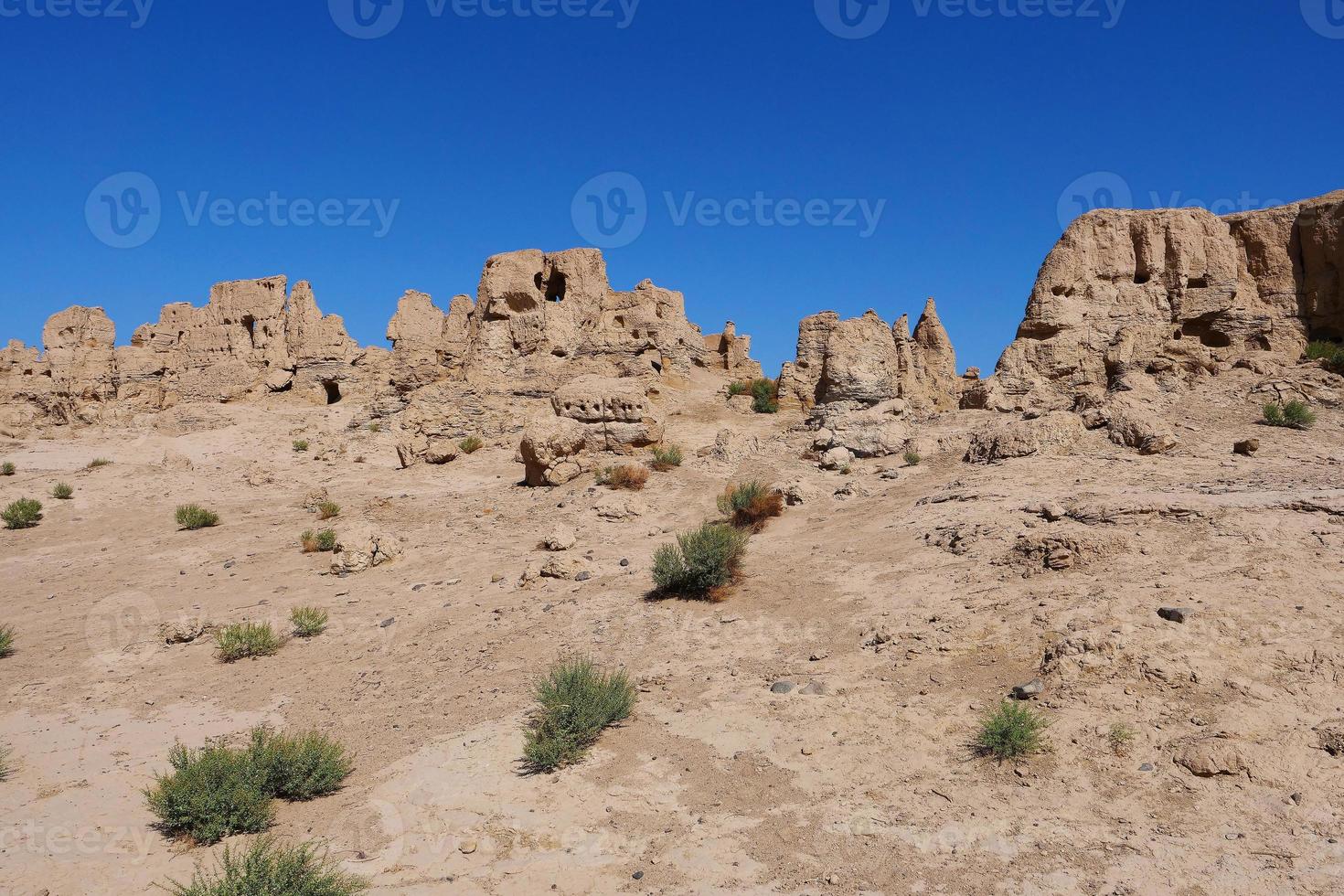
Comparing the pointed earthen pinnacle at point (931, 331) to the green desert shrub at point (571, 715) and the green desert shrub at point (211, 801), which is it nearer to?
the green desert shrub at point (571, 715)

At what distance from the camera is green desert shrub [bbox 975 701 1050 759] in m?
4.21

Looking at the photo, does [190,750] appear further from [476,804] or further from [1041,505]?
[1041,505]

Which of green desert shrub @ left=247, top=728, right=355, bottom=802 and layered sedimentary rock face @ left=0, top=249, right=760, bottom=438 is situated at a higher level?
layered sedimentary rock face @ left=0, top=249, right=760, bottom=438

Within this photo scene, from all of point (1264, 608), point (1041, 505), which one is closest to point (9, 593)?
point (1041, 505)

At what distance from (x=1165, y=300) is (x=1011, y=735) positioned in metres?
13.6

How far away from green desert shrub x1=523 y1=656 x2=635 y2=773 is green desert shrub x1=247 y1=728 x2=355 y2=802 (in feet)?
3.97

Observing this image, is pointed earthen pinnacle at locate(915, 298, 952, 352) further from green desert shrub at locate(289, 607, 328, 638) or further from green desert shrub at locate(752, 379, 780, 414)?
green desert shrub at locate(289, 607, 328, 638)

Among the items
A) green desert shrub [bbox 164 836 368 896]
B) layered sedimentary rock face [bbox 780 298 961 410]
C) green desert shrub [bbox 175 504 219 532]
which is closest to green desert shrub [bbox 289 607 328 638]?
green desert shrub [bbox 164 836 368 896]

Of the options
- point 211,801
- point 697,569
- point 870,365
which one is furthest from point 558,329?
point 211,801

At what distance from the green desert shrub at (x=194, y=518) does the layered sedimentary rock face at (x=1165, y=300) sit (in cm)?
1459

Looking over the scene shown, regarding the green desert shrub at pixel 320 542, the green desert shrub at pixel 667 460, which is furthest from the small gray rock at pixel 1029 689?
the green desert shrub at pixel 320 542

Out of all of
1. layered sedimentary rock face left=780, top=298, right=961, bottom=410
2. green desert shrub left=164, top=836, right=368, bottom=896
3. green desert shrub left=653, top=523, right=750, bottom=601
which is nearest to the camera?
green desert shrub left=164, top=836, right=368, bottom=896

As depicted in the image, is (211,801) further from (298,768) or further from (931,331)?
(931,331)

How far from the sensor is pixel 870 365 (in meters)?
15.0
